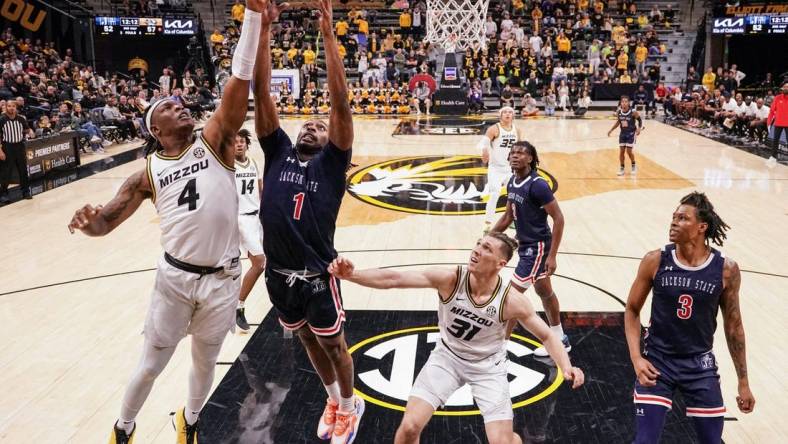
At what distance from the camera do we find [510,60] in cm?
2880

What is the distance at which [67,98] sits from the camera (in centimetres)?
2045

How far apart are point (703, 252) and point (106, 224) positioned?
10.7 ft

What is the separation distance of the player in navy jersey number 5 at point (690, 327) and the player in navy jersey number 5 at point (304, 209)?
71.6 inches

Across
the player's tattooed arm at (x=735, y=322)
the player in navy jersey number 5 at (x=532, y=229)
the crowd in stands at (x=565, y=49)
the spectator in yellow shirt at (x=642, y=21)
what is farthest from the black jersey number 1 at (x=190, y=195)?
the spectator in yellow shirt at (x=642, y=21)

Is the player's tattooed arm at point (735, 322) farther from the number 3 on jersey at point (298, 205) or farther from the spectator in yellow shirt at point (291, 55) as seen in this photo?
the spectator in yellow shirt at point (291, 55)

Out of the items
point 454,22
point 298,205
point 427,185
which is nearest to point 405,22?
point 454,22

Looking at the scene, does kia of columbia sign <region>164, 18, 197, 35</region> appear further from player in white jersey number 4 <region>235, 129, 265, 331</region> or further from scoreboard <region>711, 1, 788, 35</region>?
player in white jersey number 4 <region>235, 129, 265, 331</region>

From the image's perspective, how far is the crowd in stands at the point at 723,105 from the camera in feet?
62.4

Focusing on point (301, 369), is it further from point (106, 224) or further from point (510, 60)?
point (510, 60)

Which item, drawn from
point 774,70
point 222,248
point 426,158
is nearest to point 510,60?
point 774,70

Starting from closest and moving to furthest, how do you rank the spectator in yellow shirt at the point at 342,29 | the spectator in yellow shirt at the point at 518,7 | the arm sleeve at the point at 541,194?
the arm sleeve at the point at 541,194, the spectator in yellow shirt at the point at 342,29, the spectator in yellow shirt at the point at 518,7

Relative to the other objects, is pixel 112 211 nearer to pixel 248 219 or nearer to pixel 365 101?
pixel 248 219

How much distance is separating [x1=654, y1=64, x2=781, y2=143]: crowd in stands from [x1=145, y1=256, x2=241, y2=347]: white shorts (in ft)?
54.4

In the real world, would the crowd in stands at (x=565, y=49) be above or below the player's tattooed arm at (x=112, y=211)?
above
